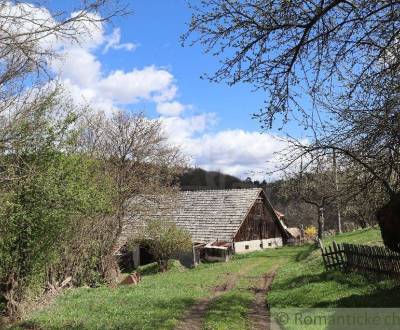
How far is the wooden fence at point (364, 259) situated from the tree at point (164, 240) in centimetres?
1499

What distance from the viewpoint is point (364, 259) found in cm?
1541

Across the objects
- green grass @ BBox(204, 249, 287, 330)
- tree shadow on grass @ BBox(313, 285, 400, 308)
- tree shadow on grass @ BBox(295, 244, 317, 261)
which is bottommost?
green grass @ BBox(204, 249, 287, 330)

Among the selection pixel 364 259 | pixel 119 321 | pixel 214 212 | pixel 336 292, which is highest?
pixel 214 212

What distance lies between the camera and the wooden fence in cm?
1349

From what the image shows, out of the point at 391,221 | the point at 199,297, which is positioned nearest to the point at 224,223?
the point at 199,297

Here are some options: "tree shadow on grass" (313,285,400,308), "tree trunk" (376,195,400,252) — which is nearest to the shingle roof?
"tree shadow on grass" (313,285,400,308)

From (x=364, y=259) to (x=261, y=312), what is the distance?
4556 mm

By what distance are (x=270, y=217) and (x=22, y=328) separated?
3721cm

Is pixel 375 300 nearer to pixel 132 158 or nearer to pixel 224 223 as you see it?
pixel 132 158

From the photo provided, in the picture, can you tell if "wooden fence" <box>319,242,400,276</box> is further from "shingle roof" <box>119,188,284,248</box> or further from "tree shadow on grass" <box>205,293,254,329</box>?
"shingle roof" <box>119,188,284,248</box>

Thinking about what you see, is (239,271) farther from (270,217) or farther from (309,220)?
(309,220)

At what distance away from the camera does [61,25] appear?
599 centimetres

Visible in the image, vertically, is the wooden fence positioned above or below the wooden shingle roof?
below

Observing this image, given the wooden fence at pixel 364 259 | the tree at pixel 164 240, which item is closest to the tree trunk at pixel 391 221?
the wooden fence at pixel 364 259
